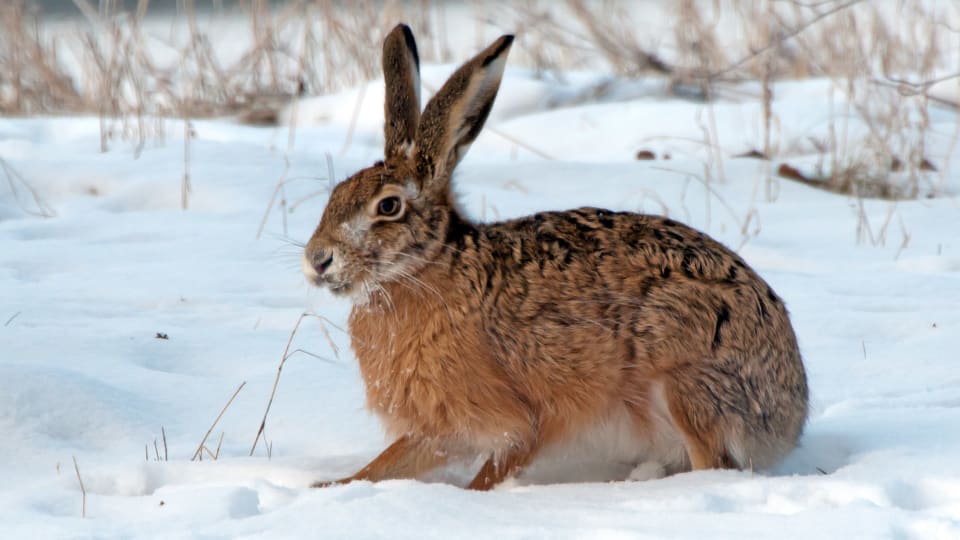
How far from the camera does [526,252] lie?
12.4ft

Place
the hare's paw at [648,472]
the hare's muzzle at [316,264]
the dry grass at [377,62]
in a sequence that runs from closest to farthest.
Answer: the hare's muzzle at [316,264]
the hare's paw at [648,472]
the dry grass at [377,62]

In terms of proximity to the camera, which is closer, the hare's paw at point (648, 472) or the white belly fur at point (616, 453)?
the white belly fur at point (616, 453)

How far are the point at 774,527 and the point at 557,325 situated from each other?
2.97 feet

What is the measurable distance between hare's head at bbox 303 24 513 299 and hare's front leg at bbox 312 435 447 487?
1.43ft

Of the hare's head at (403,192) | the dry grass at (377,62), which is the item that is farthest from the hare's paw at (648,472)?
the dry grass at (377,62)

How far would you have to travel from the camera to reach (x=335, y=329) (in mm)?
5223

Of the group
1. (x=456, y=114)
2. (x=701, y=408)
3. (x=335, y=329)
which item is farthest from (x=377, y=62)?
(x=701, y=408)

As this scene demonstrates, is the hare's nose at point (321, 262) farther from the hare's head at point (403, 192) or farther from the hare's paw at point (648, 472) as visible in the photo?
the hare's paw at point (648, 472)

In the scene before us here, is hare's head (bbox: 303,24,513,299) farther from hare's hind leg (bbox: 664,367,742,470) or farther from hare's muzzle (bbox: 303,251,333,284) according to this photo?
hare's hind leg (bbox: 664,367,742,470)

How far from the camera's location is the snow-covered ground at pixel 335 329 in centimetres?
309

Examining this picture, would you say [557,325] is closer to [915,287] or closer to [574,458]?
[574,458]

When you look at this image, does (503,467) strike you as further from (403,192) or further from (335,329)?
(335,329)

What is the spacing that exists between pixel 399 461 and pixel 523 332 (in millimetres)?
505

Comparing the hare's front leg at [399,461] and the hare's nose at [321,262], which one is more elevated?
the hare's nose at [321,262]
